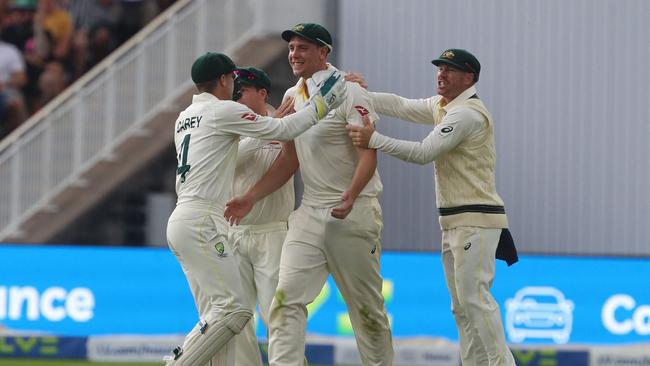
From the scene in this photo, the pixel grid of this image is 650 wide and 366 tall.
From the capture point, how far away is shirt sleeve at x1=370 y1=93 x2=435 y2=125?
9031 mm

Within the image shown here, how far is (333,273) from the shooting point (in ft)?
28.3

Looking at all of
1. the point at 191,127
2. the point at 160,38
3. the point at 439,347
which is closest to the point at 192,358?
the point at 191,127

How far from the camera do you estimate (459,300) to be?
28.1 feet

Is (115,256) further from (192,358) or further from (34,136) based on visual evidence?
(192,358)

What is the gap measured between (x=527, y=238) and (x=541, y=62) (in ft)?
5.73

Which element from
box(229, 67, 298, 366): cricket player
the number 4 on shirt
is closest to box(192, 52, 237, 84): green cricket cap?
the number 4 on shirt

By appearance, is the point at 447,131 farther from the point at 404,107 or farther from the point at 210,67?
the point at 210,67

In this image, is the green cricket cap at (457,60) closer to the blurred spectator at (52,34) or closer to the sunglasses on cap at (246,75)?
the sunglasses on cap at (246,75)

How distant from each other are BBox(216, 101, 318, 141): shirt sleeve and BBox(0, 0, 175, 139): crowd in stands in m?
8.26

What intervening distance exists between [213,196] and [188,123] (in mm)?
445

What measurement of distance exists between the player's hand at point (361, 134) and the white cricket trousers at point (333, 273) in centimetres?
37

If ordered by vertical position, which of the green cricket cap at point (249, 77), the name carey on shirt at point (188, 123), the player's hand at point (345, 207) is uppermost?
the green cricket cap at point (249, 77)

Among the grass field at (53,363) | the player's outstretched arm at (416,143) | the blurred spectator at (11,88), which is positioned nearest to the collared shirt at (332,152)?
the player's outstretched arm at (416,143)

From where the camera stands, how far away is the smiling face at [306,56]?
8484 millimetres
